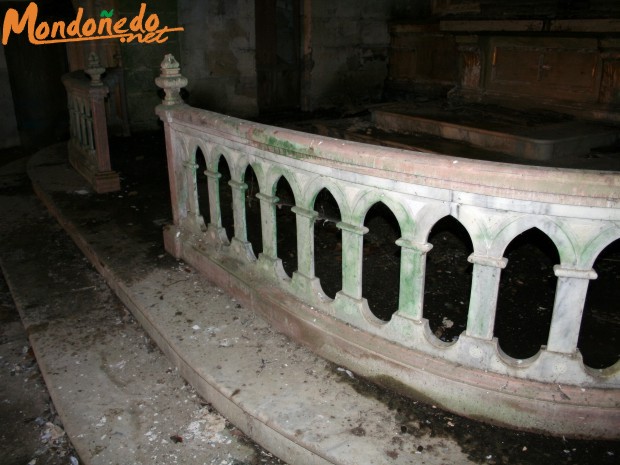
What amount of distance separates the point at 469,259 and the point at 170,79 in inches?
105

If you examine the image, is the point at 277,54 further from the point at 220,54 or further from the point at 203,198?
the point at 203,198

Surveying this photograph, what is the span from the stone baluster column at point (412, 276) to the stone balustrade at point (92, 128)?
15.7ft

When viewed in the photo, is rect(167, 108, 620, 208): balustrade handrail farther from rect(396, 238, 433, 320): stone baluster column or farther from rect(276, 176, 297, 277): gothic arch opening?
rect(276, 176, 297, 277): gothic arch opening

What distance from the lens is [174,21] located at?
376 inches

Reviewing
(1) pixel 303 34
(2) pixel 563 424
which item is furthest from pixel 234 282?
(1) pixel 303 34

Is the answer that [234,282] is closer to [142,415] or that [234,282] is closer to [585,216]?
[142,415]

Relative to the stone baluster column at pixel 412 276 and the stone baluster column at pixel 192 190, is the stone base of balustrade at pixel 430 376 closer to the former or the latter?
the stone baluster column at pixel 412 276

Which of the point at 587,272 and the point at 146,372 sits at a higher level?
the point at 587,272

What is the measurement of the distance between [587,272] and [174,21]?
8.86 meters

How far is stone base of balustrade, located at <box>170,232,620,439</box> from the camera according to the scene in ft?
8.18

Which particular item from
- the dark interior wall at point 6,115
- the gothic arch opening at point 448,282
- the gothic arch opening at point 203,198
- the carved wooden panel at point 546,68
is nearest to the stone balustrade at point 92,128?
the gothic arch opening at point 203,198

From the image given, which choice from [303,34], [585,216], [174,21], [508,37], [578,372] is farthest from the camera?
[303,34]

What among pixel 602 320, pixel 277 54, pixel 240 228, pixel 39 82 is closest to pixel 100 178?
pixel 240 228

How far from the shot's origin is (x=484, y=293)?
253cm
